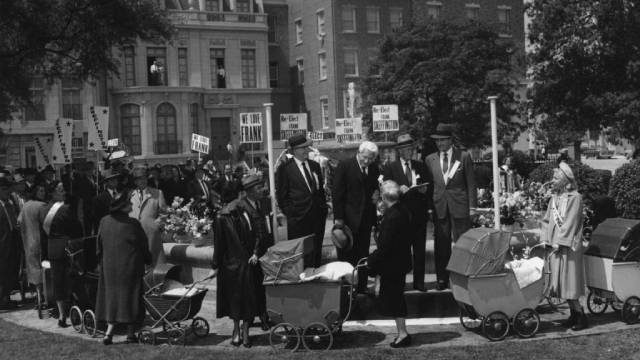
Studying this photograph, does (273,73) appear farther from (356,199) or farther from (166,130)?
(356,199)

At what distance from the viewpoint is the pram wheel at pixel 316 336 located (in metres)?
7.99

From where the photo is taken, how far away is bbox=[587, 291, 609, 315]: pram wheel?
9352 mm

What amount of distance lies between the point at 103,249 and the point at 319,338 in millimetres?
2821

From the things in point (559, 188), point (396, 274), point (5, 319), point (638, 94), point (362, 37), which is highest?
point (362, 37)

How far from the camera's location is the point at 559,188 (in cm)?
878

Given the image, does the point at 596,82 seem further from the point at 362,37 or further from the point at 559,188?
the point at 559,188

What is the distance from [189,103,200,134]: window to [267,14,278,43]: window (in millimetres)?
11619

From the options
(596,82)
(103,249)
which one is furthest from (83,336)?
(596,82)

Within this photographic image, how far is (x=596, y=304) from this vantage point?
372 inches

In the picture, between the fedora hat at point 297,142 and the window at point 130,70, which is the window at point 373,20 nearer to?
the window at point 130,70

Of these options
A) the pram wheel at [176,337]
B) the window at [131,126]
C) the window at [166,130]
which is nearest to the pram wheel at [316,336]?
the pram wheel at [176,337]

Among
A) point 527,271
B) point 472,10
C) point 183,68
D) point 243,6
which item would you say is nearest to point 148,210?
point 527,271

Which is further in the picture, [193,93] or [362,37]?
[362,37]

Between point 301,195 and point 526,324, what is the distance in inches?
126
